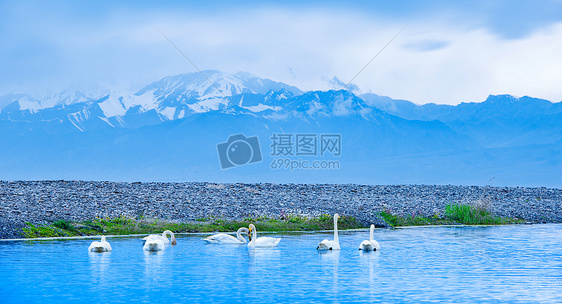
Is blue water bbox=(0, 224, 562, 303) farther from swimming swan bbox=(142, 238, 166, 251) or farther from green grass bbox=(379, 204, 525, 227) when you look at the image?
green grass bbox=(379, 204, 525, 227)

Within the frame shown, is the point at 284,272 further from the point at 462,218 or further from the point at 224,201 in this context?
the point at 462,218

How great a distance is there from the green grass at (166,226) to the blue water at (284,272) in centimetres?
188

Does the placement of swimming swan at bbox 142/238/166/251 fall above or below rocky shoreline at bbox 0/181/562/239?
below

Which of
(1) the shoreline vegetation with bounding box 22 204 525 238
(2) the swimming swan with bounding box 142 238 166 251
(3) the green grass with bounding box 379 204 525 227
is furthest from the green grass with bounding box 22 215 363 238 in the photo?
(2) the swimming swan with bounding box 142 238 166 251

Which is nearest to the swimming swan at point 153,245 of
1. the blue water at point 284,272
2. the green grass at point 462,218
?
the blue water at point 284,272

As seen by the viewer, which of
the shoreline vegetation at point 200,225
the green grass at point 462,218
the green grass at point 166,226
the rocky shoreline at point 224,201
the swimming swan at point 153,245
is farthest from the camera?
the green grass at point 462,218

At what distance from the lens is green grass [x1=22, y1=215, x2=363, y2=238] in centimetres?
3291

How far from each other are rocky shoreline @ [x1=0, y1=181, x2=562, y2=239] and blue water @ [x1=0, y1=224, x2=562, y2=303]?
493 cm

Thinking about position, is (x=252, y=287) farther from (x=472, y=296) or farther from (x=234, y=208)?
(x=234, y=208)

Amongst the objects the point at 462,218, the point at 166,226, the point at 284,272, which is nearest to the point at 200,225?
the point at 166,226

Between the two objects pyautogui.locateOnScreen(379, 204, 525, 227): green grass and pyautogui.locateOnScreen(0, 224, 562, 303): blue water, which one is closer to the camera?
pyautogui.locateOnScreen(0, 224, 562, 303): blue water

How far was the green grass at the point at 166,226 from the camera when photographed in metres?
32.9

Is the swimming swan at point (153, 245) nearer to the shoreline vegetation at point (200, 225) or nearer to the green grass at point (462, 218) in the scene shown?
the shoreline vegetation at point (200, 225)

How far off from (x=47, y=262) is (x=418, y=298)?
1265 cm
